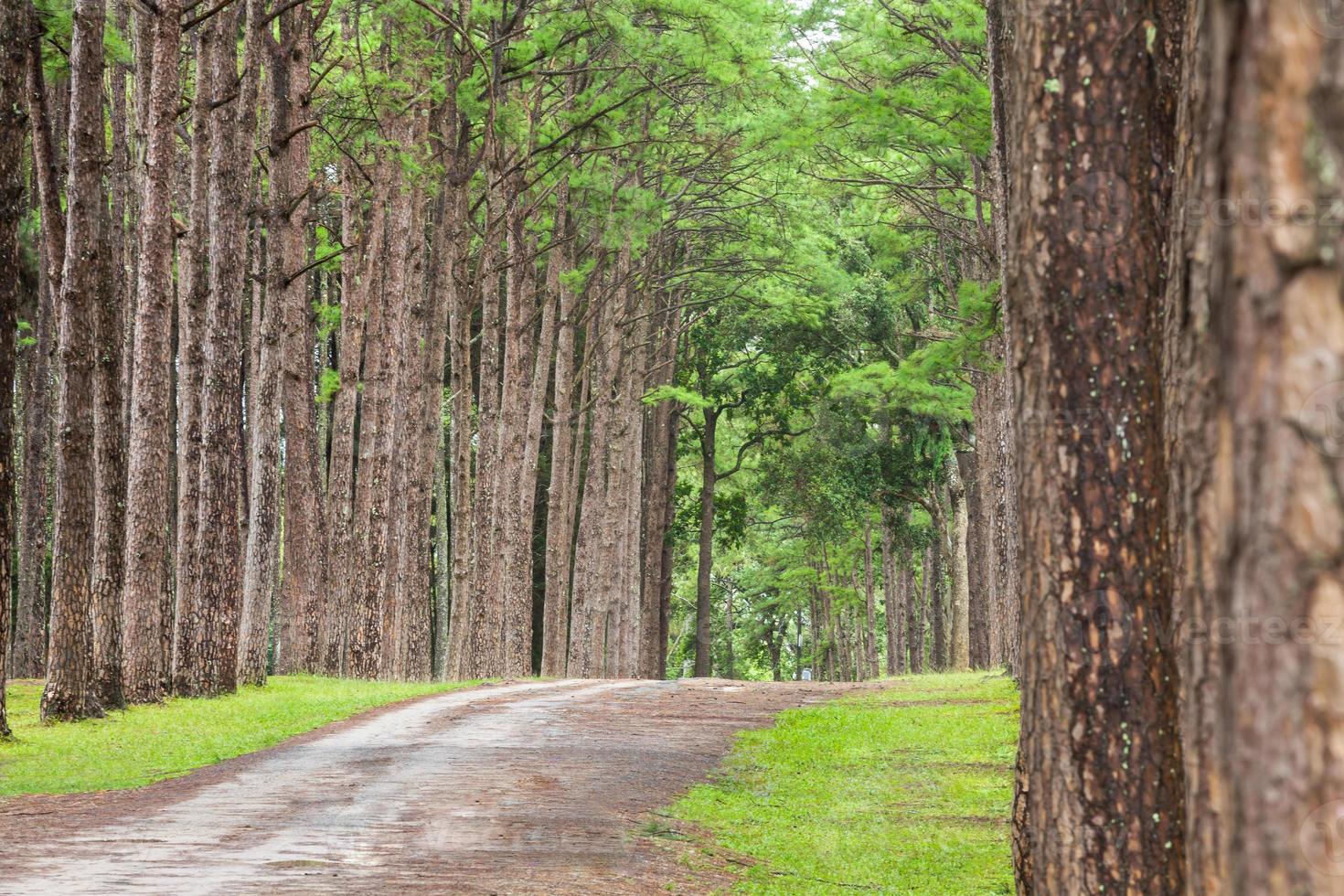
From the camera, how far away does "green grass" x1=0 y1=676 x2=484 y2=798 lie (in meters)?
11.3

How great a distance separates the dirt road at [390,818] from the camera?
6.93 meters

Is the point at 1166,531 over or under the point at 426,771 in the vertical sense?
over

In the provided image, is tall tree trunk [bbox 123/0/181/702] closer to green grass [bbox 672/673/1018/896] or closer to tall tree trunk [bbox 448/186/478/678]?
green grass [bbox 672/673/1018/896]

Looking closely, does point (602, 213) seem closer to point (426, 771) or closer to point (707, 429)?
point (707, 429)

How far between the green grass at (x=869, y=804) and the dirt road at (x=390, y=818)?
58 centimetres

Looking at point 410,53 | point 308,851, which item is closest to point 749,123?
point 410,53

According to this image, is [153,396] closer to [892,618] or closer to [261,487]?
[261,487]

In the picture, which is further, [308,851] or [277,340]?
[277,340]

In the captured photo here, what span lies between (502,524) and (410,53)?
31.1 feet

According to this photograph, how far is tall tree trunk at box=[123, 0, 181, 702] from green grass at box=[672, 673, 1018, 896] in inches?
295

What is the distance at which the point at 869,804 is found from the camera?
10977 millimetres

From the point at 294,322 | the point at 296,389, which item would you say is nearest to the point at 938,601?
the point at 296,389

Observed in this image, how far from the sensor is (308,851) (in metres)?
7.58

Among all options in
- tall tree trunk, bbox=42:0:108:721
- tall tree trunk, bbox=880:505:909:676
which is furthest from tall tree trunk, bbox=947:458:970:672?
tall tree trunk, bbox=42:0:108:721
